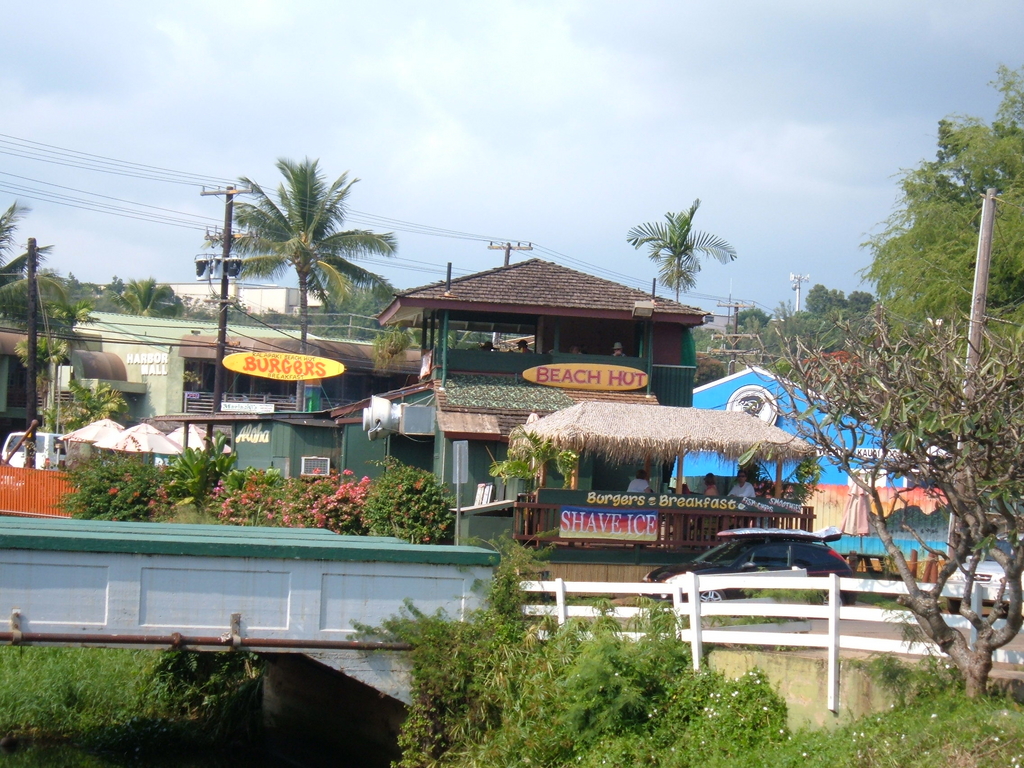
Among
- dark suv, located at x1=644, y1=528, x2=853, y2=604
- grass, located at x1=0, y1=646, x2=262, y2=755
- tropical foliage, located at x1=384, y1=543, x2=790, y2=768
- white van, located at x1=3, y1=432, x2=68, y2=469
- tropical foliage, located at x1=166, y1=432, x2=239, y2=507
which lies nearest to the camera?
tropical foliage, located at x1=384, y1=543, x2=790, y2=768

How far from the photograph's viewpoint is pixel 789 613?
33.7 feet

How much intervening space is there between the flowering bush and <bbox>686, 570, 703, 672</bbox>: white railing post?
1134 cm

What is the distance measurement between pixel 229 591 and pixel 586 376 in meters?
13.6

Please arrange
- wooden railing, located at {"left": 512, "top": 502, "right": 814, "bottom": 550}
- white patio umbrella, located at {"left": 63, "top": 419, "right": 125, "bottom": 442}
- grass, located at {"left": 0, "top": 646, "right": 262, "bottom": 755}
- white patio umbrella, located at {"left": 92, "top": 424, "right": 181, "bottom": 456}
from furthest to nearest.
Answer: white patio umbrella, located at {"left": 63, "top": 419, "right": 125, "bottom": 442}
white patio umbrella, located at {"left": 92, "top": 424, "right": 181, "bottom": 456}
wooden railing, located at {"left": 512, "top": 502, "right": 814, "bottom": 550}
grass, located at {"left": 0, "top": 646, "right": 262, "bottom": 755}

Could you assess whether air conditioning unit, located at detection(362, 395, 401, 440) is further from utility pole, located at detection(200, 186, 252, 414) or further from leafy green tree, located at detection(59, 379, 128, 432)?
leafy green tree, located at detection(59, 379, 128, 432)

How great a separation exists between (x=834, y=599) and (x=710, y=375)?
58.3m

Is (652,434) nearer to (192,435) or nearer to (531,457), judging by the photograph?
(531,457)

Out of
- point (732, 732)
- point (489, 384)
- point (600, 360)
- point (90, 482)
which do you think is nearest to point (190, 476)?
point (90, 482)

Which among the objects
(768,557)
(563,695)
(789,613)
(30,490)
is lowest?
(563,695)

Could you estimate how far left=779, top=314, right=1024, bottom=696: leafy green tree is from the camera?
8.74 metres

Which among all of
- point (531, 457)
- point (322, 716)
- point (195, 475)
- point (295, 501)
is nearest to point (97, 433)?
point (195, 475)

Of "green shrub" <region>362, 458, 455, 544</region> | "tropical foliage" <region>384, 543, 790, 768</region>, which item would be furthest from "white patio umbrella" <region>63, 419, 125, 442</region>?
"tropical foliage" <region>384, 543, 790, 768</region>

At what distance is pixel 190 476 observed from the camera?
81.8 feet

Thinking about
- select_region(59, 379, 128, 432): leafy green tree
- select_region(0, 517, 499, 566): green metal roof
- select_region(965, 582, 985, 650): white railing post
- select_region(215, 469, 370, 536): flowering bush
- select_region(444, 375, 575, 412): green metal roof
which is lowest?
select_region(215, 469, 370, 536): flowering bush
